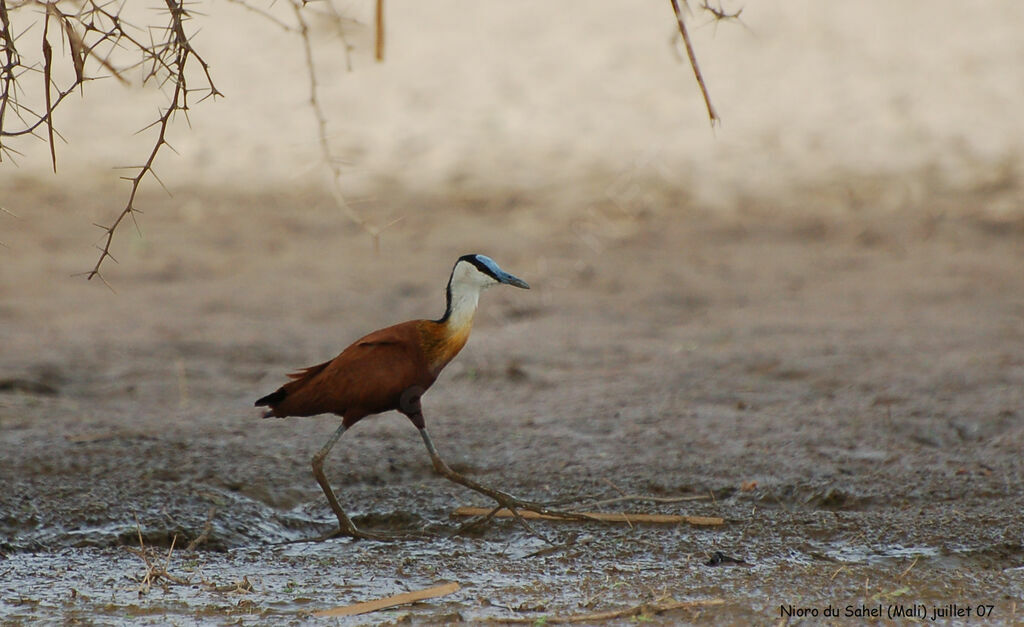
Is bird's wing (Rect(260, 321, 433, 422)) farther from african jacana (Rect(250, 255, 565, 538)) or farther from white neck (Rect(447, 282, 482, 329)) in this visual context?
white neck (Rect(447, 282, 482, 329))

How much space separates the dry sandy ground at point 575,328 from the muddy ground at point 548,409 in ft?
0.07

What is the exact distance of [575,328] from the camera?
727 cm

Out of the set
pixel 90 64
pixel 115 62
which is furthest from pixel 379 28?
pixel 115 62

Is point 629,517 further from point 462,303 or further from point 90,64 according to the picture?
point 90,64

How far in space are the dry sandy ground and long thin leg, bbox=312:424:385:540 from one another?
0.21 ft

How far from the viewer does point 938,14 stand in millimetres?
11562

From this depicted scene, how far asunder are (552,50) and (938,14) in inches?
139

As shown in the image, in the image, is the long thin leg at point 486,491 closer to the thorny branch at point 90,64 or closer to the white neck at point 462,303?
the white neck at point 462,303

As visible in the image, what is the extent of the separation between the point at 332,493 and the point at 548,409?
176cm

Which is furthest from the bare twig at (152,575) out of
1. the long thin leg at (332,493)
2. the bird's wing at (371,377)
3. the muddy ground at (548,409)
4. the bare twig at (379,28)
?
the bare twig at (379,28)

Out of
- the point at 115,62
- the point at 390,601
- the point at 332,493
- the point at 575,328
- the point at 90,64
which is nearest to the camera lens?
the point at 390,601

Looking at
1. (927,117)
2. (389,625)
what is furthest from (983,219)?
(389,625)

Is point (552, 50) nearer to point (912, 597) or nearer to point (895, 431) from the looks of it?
point (895, 431)

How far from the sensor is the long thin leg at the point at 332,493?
3979mm
